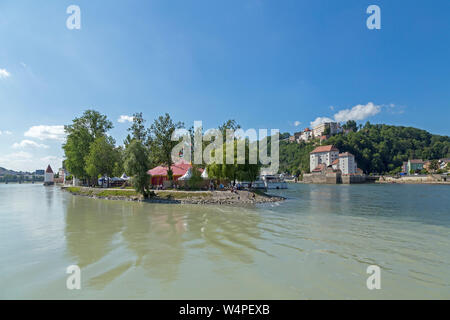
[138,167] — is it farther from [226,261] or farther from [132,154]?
[226,261]

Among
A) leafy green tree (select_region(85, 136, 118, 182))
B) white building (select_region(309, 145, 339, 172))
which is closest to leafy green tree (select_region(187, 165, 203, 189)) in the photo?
leafy green tree (select_region(85, 136, 118, 182))

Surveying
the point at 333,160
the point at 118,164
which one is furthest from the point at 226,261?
the point at 333,160

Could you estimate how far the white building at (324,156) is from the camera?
14738cm

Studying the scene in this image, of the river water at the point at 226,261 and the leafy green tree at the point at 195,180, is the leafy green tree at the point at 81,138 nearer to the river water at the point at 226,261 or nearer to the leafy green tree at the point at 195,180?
the leafy green tree at the point at 195,180

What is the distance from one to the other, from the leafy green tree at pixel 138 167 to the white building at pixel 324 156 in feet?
422

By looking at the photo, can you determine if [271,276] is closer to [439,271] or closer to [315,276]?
[315,276]

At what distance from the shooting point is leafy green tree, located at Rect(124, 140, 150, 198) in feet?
119

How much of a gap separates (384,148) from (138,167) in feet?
559

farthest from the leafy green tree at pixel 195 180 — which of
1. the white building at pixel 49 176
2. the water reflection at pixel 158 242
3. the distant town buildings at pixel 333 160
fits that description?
the white building at pixel 49 176

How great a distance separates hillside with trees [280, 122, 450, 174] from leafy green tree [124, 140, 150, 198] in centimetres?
13155

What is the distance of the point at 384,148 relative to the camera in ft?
513

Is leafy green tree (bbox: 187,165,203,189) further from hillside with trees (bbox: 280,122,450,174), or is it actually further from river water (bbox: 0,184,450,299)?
hillside with trees (bbox: 280,122,450,174)
